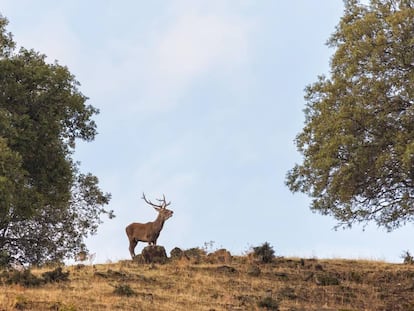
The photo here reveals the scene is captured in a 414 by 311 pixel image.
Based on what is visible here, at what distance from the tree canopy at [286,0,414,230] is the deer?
26.2ft

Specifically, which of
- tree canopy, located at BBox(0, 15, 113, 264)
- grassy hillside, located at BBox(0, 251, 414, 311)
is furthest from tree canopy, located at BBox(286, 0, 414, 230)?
tree canopy, located at BBox(0, 15, 113, 264)

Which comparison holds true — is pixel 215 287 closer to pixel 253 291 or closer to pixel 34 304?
pixel 253 291

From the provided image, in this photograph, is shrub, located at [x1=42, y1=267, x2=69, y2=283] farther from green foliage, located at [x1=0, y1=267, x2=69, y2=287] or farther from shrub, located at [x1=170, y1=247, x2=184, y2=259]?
shrub, located at [x1=170, y1=247, x2=184, y2=259]

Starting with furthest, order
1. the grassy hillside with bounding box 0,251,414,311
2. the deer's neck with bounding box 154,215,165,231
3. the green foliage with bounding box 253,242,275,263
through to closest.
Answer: the deer's neck with bounding box 154,215,165,231
the green foliage with bounding box 253,242,275,263
the grassy hillside with bounding box 0,251,414,311

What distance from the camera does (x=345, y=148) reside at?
2745 centimetres

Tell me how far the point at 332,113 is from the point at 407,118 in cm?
282

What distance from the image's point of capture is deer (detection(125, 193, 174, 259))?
34562 mm

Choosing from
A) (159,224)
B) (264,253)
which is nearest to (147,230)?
(159,224)

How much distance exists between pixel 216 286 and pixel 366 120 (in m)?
8.12

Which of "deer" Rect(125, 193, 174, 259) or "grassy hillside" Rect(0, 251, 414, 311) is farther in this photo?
"deer" Rect(125, 193, 174, 259)

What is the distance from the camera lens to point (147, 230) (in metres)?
34.6

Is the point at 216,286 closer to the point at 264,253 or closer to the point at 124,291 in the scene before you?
the point at 124,291

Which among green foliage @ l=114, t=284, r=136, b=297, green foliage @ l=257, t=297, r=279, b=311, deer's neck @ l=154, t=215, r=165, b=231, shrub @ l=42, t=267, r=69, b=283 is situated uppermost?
deer's neck @ l=154, t=215, r=165, b=231

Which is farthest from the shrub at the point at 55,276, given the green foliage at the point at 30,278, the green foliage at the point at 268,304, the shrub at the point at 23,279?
the green foliage at the point at 268,304
